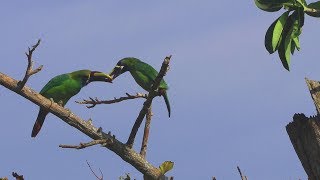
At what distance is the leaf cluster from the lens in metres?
6.21

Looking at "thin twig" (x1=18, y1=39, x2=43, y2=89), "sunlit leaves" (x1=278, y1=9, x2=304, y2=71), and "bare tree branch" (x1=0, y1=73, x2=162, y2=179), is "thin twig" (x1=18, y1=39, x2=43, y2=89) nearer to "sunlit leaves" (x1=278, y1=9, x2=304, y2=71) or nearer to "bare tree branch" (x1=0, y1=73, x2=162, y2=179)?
"bare tree branch" (x1=0, y1=73, x2=162, y2=179)

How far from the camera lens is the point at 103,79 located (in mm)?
8727

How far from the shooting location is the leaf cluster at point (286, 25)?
6.21m

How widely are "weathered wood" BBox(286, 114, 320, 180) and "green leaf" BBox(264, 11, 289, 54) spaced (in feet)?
4.55

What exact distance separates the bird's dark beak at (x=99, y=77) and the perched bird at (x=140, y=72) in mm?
156

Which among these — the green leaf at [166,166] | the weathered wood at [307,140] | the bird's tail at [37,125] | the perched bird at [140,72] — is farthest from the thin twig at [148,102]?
the bird's tail at [37,125]

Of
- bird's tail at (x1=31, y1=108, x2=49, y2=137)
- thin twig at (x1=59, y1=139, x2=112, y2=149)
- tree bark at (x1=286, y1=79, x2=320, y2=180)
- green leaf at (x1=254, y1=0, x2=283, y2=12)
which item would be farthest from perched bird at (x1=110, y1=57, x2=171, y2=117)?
tree bark at (x1=286, y1=79, x2=320, y2=180)

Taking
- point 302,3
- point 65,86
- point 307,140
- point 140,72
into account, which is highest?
point 65,86

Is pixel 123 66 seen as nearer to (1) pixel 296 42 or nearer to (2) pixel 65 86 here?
(2) pixel 65 86

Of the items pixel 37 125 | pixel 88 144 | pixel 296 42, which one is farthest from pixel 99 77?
pixel 88 144

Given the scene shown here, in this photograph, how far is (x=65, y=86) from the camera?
8.99 m

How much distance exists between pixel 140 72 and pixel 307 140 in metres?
3.82

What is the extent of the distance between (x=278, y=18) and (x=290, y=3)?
0.27m

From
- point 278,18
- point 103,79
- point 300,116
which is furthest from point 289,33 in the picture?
point 103,79
